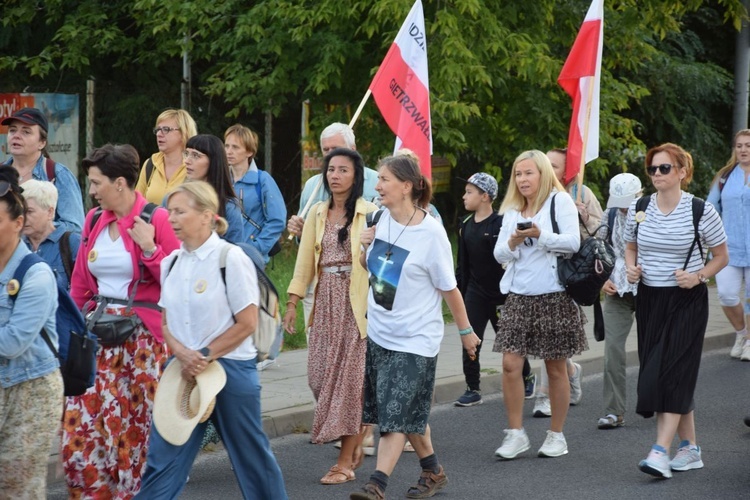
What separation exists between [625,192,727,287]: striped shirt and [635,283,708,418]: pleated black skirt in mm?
108

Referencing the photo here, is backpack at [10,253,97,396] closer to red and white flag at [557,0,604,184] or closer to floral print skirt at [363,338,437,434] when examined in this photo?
floral print skirt at [363,338,437,434]

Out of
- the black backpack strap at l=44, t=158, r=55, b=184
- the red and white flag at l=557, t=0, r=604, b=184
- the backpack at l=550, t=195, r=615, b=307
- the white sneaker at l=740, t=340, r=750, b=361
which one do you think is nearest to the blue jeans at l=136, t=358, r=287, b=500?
the black backpack strap at l=44, t=158, r=55, b=184

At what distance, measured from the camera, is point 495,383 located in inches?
395

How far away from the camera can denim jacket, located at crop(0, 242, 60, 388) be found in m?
4.64

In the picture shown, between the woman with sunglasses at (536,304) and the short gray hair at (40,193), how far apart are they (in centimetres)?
276

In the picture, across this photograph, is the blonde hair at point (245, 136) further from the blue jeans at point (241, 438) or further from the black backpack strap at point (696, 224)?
the blue jeans at point (241, 438)

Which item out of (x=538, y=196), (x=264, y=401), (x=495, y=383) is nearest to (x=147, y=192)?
(x=264, y=401)

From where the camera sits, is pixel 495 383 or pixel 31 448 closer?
pixel 31 448

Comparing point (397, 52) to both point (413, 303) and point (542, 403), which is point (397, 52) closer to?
point (542, 403)

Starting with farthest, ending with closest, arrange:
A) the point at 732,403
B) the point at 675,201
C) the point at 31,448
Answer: the point at 732,403 → the point at 675,201 → the point at 31,448

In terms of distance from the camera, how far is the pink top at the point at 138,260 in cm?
582

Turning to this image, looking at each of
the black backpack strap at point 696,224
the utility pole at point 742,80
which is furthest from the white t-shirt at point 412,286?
the utility pole at point 742,80

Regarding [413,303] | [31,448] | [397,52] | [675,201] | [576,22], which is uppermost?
[576,22]

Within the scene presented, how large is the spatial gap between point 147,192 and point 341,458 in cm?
208
